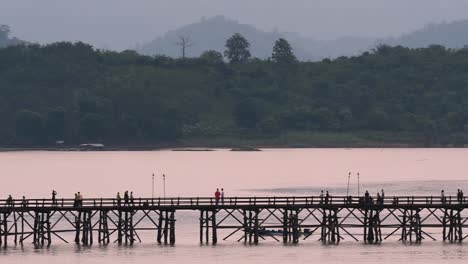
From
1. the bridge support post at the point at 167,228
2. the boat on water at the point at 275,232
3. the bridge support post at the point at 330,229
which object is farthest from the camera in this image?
the boat on water at the point at 275,232

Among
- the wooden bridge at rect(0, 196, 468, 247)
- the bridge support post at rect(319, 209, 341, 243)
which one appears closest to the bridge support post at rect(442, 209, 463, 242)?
the wooden bridge at rect(0, 196, 468, 247)

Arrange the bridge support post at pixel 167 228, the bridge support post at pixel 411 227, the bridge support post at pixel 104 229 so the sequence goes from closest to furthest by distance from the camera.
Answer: the bridge support post at pixel 104 229 → the bridge support post at pixel 167 228 → the bridge support post at pixel 411 227

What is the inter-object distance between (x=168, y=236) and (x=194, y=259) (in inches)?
676

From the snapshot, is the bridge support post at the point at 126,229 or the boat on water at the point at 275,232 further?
the boat on water at the point at 275,232

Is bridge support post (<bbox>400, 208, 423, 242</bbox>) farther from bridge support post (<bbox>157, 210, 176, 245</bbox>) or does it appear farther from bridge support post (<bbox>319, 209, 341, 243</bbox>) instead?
bridge support post (<bbox>157, 210, 176, 245</bbox>)

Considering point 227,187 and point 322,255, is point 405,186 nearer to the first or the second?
point 227,187

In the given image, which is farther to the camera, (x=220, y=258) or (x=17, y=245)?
(x=17, y=245)

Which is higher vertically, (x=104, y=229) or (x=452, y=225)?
(x=452, y=225)

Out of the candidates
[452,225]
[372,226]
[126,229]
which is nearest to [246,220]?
[126,229]

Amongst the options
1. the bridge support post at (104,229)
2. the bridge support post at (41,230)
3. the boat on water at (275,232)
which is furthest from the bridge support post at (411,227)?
the bridge support post at (41,230)

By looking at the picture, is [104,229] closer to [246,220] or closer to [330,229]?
[246,220]

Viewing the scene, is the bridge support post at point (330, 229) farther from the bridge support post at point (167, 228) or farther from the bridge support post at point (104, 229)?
the bridge support post at point (104, 229)

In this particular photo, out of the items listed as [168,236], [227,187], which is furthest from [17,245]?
[227,187]

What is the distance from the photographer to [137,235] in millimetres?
115250
